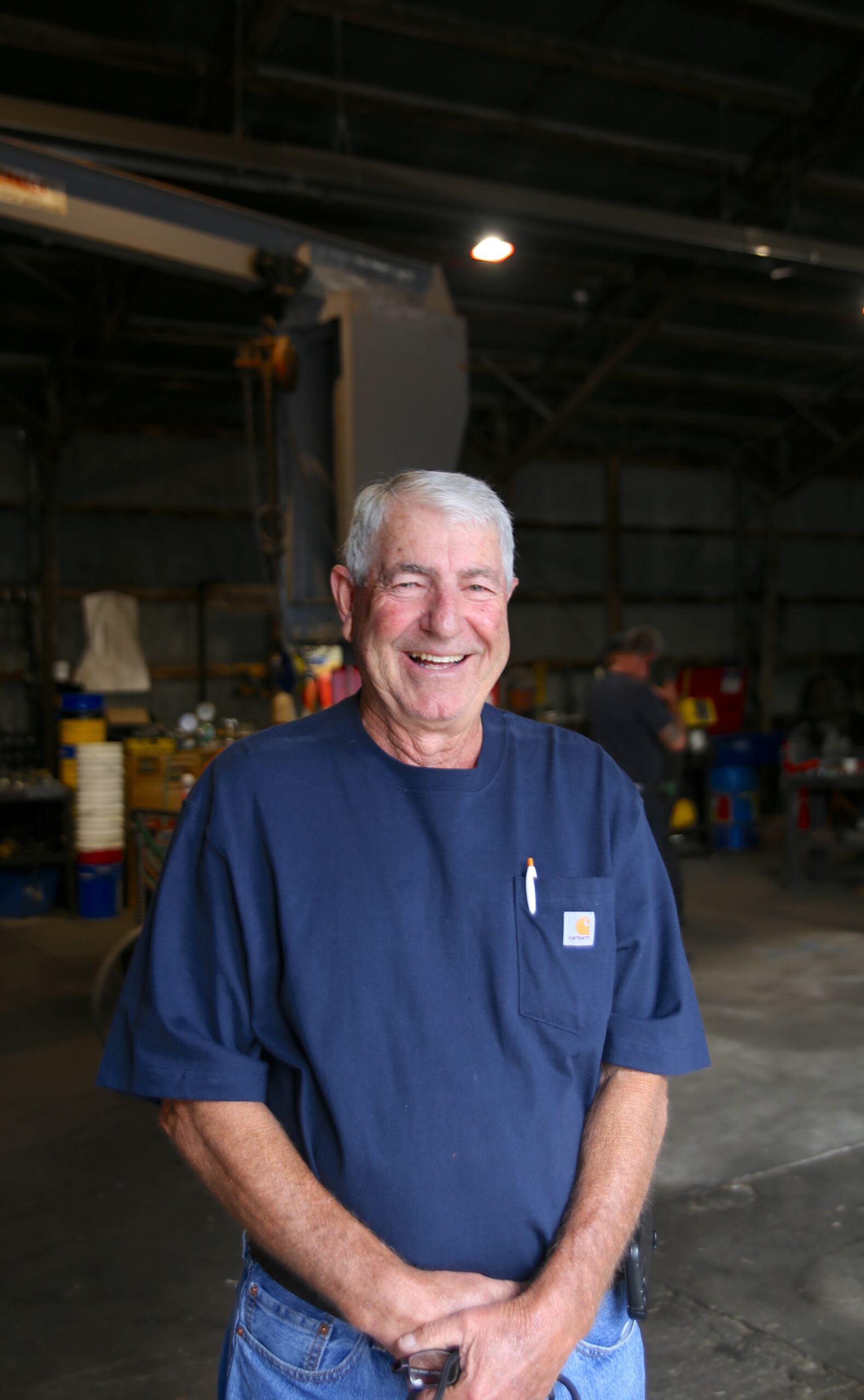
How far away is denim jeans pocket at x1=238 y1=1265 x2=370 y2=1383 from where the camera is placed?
1.16 m

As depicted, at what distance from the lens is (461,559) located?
1.29 metres

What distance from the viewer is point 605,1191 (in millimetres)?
1202

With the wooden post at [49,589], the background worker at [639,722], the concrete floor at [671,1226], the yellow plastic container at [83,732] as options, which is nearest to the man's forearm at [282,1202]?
the concrete floor at [671,1226]

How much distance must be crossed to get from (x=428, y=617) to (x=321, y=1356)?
79 centimetres

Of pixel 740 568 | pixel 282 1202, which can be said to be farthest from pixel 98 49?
pixel 740 568

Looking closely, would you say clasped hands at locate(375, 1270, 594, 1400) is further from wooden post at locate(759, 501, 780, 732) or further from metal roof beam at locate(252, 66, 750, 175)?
wooden post at locate(759, 501, 780, 732)

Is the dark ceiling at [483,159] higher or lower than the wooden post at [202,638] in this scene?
higher

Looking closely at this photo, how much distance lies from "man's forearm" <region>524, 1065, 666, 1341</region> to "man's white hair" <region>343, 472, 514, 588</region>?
60 cm

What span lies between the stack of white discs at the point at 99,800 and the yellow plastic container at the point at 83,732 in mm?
249

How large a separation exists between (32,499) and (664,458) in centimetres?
681

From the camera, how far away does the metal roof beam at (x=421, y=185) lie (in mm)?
4781

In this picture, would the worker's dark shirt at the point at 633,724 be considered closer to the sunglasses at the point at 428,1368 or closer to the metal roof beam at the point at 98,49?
the metal roof beam at the point at 98,49

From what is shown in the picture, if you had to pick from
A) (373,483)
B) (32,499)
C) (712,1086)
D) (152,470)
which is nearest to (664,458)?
(152,470)

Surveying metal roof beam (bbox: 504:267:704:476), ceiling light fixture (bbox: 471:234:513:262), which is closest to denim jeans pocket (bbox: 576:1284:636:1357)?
ceiling light fixture (bbox: 471:234:513:262)
